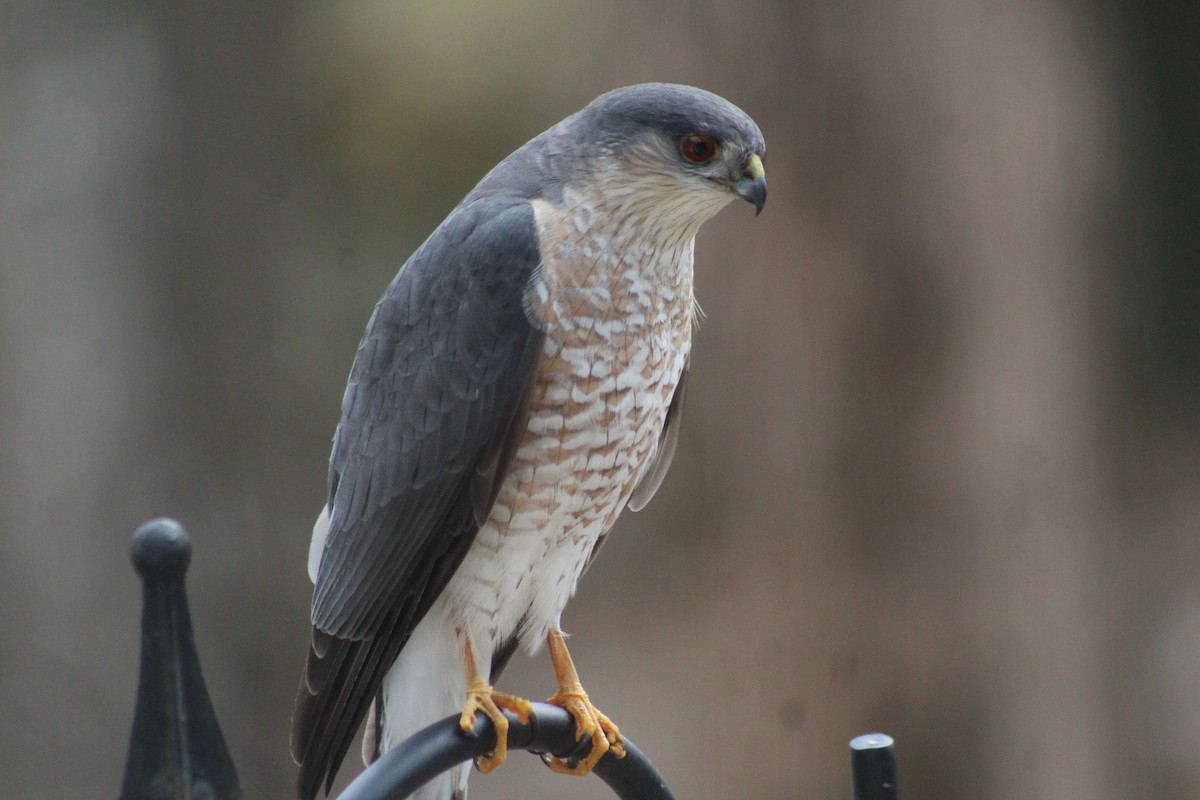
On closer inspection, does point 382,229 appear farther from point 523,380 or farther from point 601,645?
point 523,380

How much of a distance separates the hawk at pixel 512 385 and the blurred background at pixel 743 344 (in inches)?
66.5

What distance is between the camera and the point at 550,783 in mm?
Answer: 3754

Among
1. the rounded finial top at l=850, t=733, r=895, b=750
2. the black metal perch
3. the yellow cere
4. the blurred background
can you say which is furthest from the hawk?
the blurred background

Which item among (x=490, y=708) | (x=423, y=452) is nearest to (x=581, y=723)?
(x=490, y=708)

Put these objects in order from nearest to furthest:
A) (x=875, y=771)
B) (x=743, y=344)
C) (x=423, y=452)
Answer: (x=875, y=771)
(x=423, y=452)
(x=743, y=344)

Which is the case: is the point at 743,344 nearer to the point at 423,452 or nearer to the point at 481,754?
the point at 423,452

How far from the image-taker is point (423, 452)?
73.9 inches

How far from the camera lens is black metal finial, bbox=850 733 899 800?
1.35 metres

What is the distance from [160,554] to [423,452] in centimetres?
84

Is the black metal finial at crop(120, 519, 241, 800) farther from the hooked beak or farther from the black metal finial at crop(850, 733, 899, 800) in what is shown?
the hooked beak

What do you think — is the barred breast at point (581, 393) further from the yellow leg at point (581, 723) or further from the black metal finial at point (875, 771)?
the black metal finial at point (875, 771)

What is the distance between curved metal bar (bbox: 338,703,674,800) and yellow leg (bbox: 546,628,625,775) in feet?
0.05

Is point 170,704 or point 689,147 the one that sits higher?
point 689,147

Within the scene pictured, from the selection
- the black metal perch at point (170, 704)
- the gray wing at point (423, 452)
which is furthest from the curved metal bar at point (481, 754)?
the black metal perch at point (170, 704)
